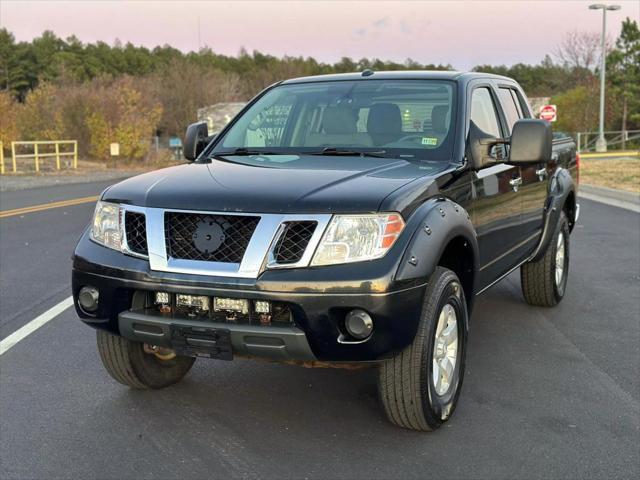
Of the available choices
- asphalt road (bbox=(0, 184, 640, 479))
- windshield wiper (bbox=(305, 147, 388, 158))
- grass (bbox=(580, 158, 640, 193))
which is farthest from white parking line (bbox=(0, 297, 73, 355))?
grass (bbox=(580, 158, 640, 193))

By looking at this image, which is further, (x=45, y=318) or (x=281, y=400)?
(x=45, y=318)

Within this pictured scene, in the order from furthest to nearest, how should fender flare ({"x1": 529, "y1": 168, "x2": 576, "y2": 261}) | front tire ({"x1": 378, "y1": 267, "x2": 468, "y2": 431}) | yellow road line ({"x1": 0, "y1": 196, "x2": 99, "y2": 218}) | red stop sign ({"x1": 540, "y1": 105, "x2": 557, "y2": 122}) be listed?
red stop sign ({"x1": 540, "y1": 105, "x2": 557, "y2": 122}), yellow road line ({"x1": 0, "y1": 196, "x2": 99, "y2": 218}), fender flare ({"x1": 529, "y1": 168, "x2": 576, "y2": 261}), front tire ({"x1": 378, "y1": 267, "x2": 468, "y2": 431})

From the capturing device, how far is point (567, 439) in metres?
3.74

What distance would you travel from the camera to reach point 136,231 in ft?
12.0

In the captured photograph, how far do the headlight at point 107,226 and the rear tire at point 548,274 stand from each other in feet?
12.2

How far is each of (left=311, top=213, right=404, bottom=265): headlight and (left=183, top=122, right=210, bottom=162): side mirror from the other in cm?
210

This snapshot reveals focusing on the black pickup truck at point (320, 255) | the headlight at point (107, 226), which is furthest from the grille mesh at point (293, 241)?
the headlight at point (107, 226)

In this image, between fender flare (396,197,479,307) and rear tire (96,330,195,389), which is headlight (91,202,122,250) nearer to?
rear tire (96,330,195,389)

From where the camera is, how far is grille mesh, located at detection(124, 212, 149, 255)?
3.60m

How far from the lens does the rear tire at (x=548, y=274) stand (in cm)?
624

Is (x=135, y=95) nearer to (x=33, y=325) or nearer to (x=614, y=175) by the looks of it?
(x=614, y=175)

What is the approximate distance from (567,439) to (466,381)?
946 mm

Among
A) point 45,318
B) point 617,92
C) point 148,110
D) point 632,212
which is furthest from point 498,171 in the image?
point 617,92

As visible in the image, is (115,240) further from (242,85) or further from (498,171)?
(242,85)
